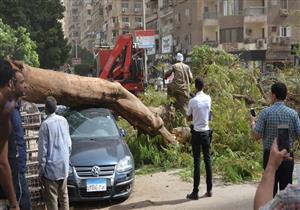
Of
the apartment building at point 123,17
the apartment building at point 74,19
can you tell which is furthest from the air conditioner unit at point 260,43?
the apartment building at point 74,19

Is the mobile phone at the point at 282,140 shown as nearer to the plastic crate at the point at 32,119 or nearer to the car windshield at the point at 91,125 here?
the plastic crate at the point at 32,119

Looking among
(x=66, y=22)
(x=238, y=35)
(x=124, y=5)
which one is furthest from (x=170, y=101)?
(x=66, y=22)

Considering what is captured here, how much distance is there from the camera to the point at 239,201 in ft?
27.7

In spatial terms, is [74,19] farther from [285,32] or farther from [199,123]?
[199,123]

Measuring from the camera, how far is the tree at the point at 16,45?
35.3 m

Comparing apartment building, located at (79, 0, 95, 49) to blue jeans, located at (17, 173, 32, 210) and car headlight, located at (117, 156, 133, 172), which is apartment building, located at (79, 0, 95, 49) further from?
blue jeans, located at (17, 173, 32, 210)

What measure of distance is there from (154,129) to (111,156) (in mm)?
2757

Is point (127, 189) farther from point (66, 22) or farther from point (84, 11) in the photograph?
point (66, 22)

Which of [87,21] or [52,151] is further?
[87,21]

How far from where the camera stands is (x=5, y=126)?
4188 mm

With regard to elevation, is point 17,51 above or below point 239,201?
above

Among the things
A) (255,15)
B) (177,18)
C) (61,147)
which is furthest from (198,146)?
(177,18)

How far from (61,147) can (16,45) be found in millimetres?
31130

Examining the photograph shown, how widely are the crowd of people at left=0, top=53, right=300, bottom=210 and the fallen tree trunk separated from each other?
6.27 feet
